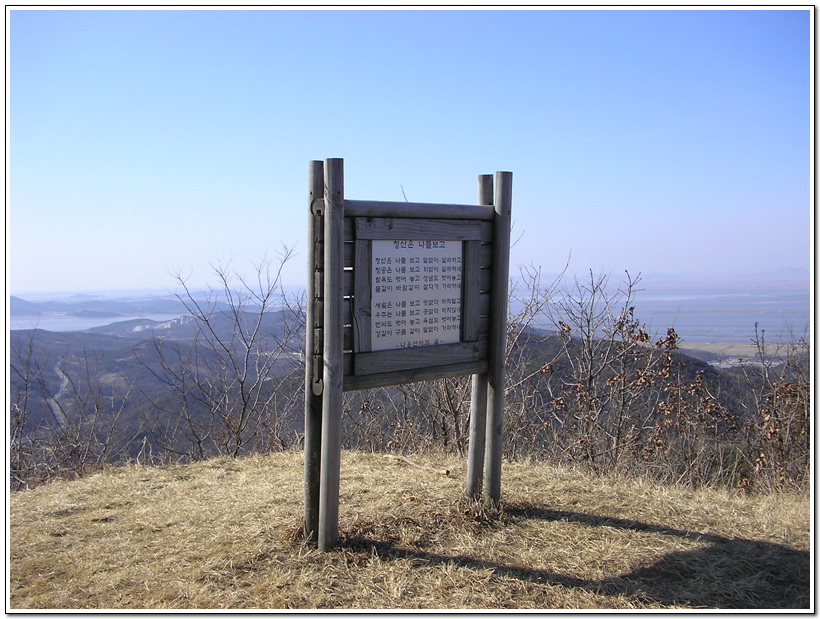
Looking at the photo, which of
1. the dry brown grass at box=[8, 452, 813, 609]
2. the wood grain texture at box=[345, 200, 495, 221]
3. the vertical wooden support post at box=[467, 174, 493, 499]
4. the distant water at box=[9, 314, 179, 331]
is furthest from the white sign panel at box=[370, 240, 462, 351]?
the distant water at box=[9, 314, 179, 331]

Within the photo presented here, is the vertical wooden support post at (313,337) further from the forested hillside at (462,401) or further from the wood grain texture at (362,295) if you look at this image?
the forested hillside at (462,401)

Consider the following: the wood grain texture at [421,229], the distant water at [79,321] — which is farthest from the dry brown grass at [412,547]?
the distant water at [79,321]

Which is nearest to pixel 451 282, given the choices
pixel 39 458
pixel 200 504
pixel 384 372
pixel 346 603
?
pixel 384 372

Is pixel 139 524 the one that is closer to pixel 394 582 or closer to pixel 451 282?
pixel 394 582

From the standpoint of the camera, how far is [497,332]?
437 cm

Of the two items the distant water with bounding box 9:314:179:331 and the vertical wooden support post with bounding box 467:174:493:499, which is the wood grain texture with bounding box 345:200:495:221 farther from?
the distant water with bounding box 9:314:179:331

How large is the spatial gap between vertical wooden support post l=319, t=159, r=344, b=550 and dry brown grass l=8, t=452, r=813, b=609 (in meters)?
0.24

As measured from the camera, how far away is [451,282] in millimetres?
4133

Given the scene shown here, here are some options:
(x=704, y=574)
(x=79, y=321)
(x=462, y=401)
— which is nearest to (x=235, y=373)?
(x=462, y=401)

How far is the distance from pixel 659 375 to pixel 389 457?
3.79 meters

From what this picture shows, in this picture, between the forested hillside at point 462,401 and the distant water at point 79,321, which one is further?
the distant water at point 79,321

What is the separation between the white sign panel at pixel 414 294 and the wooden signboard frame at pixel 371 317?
3 cm

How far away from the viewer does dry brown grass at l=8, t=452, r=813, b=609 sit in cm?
327

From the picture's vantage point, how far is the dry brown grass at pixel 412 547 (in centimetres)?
327
